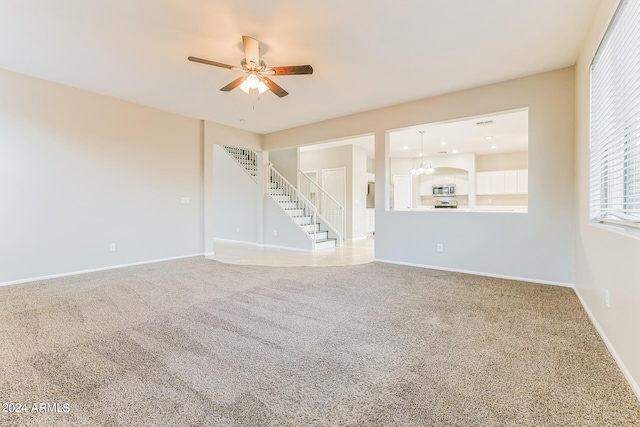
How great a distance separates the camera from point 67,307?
3.03 meters

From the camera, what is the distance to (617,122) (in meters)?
2.14

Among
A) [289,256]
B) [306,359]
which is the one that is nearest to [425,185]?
[289,256]

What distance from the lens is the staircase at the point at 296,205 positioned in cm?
716

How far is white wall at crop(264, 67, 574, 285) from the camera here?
375 cm

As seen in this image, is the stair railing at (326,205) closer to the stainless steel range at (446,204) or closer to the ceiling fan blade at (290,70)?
the stainless steel range at (446,204)

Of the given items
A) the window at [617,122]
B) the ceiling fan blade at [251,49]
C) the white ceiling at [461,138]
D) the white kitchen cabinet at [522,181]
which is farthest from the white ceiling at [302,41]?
the white kitchen cabinet at [522,181]

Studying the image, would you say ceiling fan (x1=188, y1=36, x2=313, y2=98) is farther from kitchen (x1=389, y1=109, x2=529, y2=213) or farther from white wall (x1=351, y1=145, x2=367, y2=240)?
white wall (x1=351, y1=145, x2=367, y2=240)

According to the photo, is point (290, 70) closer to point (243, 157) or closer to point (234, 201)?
point (234, 201)

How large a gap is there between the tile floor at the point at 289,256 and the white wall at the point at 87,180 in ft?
3.28

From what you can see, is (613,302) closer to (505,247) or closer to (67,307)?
(505,247)

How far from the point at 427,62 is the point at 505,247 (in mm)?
2815

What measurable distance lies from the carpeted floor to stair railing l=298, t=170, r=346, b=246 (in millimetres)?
4880

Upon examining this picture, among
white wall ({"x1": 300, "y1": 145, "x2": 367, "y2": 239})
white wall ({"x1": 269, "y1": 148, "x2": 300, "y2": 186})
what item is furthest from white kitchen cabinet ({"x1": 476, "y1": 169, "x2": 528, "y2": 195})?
white wall ({"x1": 269, "y1": 148, "x2": 300, "y2": 186})

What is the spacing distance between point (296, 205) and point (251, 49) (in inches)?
200
